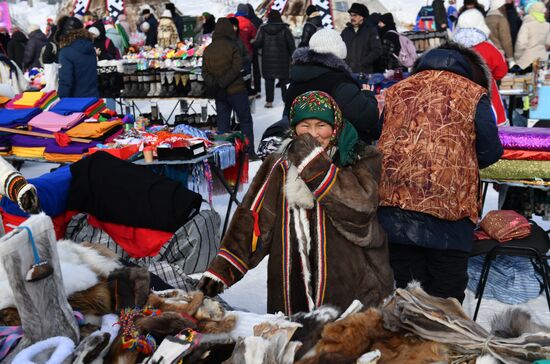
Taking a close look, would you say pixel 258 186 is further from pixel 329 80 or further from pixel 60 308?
pixel 329 80

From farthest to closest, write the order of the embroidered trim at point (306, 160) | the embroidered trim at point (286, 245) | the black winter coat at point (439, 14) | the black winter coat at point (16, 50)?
the black winter coat at point (439, 14) < the black winter coat at point (16, 50) < the embroidered trim at point (286, 245) < the embroidered trim at point (306, 160)

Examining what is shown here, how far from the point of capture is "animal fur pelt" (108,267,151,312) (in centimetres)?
160

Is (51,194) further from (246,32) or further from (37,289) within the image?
(246,32)

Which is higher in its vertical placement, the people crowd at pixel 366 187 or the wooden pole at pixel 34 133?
the people crowd at pixel 366 187

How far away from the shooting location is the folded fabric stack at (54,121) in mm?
5742

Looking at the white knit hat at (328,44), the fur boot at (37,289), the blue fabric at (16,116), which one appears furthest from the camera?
the blue fabric at (16,116)

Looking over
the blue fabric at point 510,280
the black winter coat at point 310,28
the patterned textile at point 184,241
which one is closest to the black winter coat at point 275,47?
the black winter coat at point 310,28

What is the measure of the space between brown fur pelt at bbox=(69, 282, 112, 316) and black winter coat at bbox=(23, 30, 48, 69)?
41.6 ft

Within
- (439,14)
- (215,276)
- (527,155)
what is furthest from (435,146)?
(439,14)

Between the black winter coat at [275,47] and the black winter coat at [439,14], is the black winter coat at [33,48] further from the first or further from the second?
the black winter coat at [439,14]

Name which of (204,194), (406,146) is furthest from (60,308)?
(204,194)

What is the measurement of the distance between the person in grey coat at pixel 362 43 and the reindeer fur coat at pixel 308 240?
7523 mm

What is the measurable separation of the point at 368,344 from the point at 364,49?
885 cm

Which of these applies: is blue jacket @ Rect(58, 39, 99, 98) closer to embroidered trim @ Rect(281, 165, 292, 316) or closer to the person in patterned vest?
the person in patterned vest
